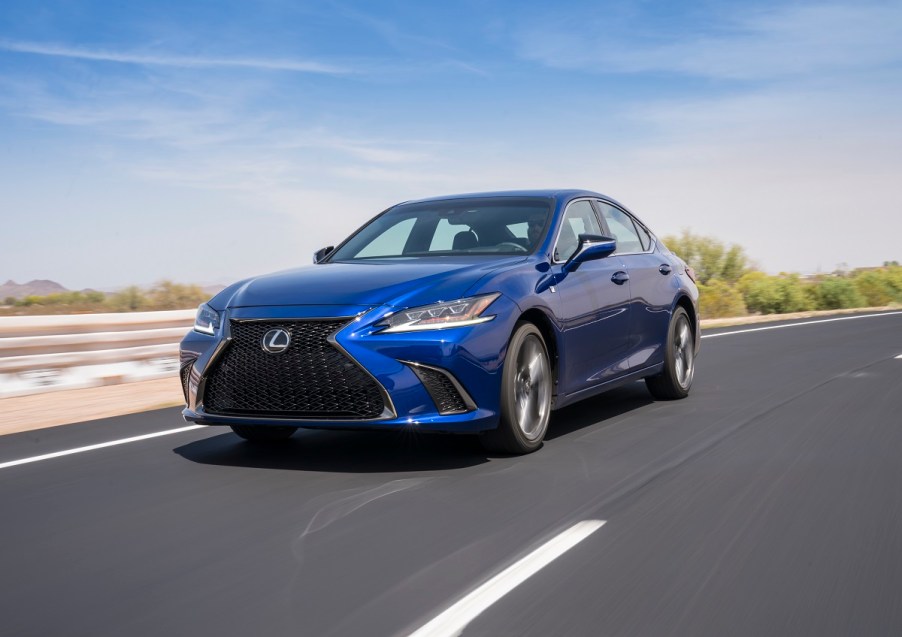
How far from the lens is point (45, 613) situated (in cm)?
383

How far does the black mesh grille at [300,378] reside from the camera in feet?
19.4

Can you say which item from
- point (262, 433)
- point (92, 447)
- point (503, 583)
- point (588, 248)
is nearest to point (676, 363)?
point (588, 248)

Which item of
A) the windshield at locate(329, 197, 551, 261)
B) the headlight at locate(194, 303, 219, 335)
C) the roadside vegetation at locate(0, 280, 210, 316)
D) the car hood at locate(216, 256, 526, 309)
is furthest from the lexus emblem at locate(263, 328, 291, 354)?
the roadside vegetation at locate(0, 280, 210, 316)

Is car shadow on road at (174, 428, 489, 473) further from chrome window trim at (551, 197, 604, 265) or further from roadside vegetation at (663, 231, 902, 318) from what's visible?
roadside vegetation at (663, 231, 902, 318)

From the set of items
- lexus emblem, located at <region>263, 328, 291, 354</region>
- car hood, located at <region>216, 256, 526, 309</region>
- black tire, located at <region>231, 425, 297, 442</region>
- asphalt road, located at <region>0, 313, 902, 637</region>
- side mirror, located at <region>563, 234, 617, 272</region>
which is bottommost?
asphalt road, located at <region>0, 313, 902, 637</region>

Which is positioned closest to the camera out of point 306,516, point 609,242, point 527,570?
point 527,570

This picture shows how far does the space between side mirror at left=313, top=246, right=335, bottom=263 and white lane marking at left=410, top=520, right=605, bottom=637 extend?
3586 millimetres

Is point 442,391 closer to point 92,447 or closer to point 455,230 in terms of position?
point 455,230

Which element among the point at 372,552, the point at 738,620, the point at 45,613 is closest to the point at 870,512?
the point at 738,620

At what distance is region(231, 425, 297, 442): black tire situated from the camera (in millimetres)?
7156

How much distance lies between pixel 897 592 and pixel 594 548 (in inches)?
46.3

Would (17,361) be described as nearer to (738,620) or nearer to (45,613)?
(45,613)

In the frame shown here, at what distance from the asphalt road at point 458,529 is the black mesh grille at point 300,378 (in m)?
0.39

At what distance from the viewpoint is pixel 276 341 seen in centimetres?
600
